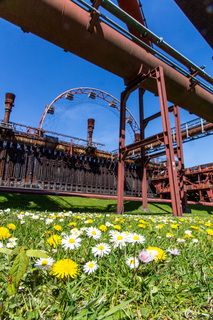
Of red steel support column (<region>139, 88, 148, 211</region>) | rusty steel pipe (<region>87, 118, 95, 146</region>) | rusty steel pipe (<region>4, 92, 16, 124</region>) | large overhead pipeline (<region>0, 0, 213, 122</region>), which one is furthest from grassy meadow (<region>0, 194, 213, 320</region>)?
rusty steel pipe (<region>87, 118, 95, 146</region>)

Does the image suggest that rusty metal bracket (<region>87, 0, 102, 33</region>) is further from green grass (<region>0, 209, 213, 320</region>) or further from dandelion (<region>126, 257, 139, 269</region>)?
dandelion (<region>126, 257, 139, 269</region>)

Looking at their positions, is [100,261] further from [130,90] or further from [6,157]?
[6,157]

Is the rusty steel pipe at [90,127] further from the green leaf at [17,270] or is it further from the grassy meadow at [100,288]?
the green leaf at [17,270]

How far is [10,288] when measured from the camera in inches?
30.5

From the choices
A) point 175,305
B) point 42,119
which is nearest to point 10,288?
point 175,305

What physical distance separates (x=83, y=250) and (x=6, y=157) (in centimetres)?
1724

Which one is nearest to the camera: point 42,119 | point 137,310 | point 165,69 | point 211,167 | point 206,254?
point 137,310

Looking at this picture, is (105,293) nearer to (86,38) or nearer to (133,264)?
(133,264)

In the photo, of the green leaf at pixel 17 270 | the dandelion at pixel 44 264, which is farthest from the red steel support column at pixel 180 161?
the green leaf at pixel 17 270

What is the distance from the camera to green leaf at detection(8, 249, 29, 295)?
0.76 m

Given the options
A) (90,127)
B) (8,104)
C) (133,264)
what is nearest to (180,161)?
(90,127)

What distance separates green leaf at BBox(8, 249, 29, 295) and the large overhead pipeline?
7.99 metres

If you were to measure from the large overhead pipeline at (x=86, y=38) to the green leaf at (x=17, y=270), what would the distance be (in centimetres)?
799

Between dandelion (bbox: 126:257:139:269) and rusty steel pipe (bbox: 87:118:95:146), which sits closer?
dandelion (bbox: 126:257:139:269)
